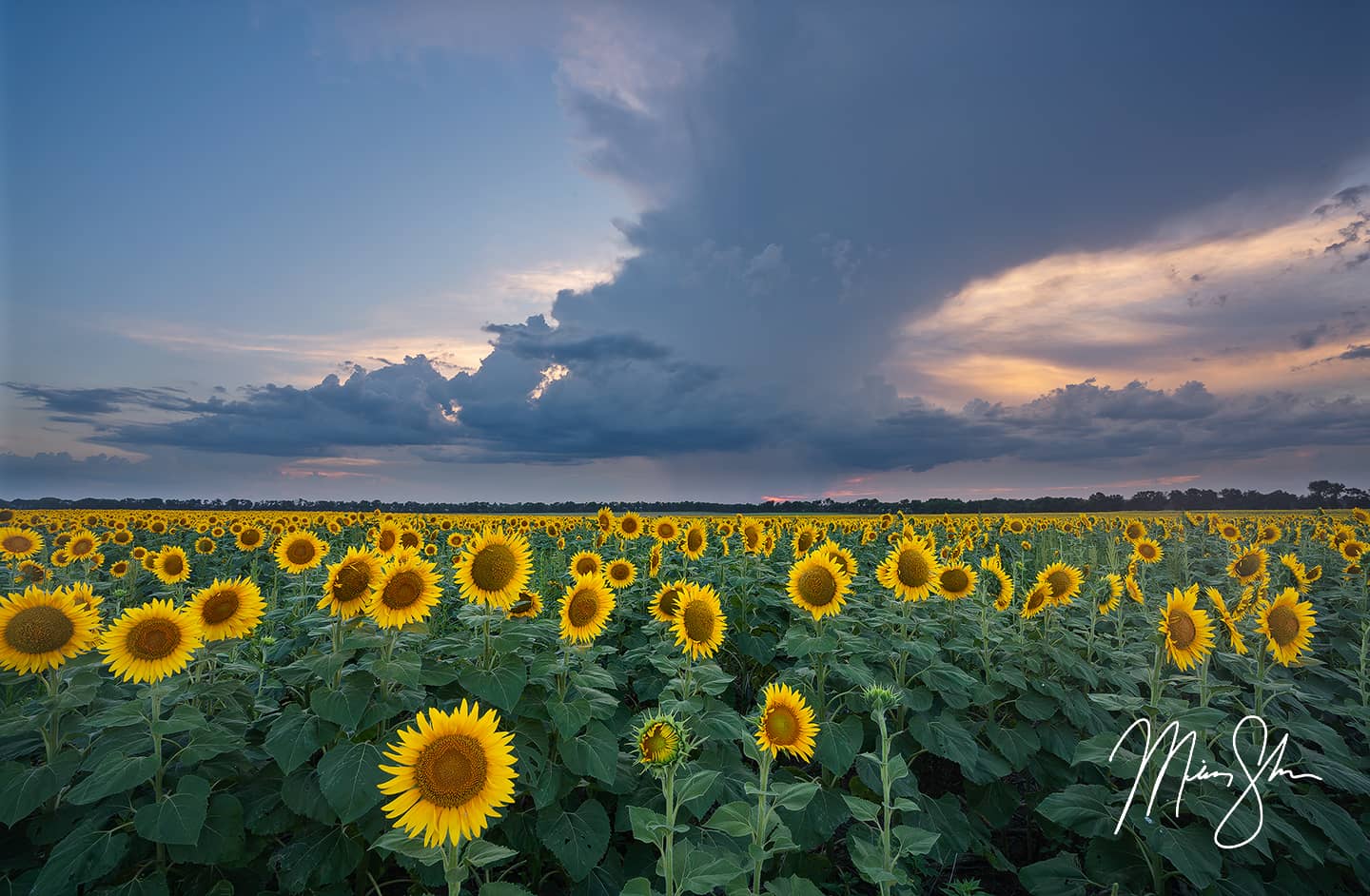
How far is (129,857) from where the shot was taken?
3711 millimetres

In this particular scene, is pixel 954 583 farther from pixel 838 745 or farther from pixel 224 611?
pixel 224 611

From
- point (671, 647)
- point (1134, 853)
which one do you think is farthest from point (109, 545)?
point (1134, 853)

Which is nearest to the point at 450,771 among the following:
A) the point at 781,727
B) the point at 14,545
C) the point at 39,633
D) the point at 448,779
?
the point at 448,779

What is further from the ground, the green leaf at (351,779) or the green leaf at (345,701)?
the green leaf at (345,701)

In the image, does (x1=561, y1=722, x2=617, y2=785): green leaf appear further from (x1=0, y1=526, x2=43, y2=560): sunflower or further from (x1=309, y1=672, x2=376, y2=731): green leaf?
(x1=0, y1=526, x2=43, y2=560): sunflower

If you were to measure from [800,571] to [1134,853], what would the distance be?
9.97 feet

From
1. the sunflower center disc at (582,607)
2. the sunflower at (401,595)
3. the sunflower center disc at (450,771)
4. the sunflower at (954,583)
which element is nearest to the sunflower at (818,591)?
the sunflower at (954,583)

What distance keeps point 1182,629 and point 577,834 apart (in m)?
4.74

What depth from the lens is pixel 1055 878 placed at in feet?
15.4

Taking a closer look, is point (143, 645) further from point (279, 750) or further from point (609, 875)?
point (609, 875)

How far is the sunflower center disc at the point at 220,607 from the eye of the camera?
4617 mm

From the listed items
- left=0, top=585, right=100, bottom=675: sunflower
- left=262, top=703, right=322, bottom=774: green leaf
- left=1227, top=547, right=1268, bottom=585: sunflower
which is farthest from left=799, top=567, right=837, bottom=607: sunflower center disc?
left=1227, top=547, right=1268, bottom=585: sunflower

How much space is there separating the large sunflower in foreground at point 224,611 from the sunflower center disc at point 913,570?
5.35 m

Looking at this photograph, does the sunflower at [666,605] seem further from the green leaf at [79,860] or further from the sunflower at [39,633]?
the sunflower at [39,633]
